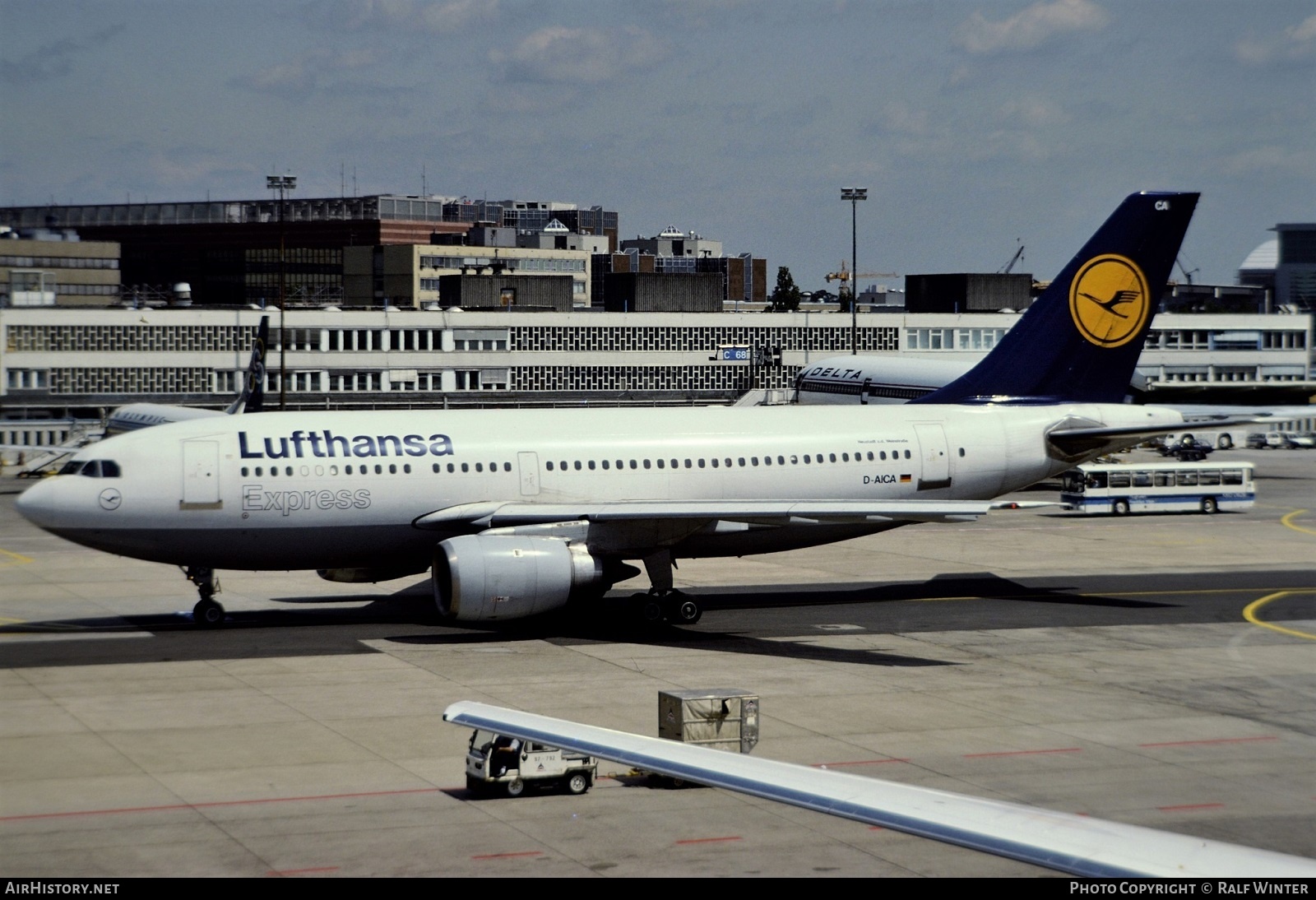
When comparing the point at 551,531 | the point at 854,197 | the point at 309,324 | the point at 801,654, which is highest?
the point at 854,197

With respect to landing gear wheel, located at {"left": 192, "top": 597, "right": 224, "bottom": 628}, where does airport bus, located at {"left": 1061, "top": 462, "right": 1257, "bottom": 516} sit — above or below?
above

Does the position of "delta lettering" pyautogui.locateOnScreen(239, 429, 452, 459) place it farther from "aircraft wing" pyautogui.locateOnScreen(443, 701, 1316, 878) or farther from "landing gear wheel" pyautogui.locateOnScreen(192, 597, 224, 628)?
"aircraft wing" pyautogui.locateOnScreen(443, 701, 1316, 878)

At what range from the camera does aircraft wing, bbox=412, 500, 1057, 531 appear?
35.1m

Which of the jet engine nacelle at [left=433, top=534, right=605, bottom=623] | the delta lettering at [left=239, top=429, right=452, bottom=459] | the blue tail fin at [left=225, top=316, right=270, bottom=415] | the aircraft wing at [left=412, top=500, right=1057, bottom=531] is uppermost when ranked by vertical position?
the blue tail fin at [left=225, top=316, right=270, bottom=415]

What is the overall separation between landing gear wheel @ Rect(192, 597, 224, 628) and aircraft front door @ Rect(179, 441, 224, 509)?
3320mm

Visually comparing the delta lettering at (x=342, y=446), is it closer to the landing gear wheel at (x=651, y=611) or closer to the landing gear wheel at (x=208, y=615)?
the landing gear wheel at (x=208, y=615)

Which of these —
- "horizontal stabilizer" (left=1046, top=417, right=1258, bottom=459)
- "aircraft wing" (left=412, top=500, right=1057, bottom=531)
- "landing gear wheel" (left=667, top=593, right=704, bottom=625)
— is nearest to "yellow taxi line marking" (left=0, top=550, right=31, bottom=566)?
"aircraft wing" (left=412, top=500, right=1057, bottom=531)

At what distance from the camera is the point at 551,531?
3697cm

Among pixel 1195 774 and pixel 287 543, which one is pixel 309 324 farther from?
pixel 1195 774

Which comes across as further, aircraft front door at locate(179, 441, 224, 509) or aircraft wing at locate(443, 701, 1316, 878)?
aircraft front door at locate(179, 441, 224, 509)

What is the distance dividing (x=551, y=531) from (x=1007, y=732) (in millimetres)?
13878

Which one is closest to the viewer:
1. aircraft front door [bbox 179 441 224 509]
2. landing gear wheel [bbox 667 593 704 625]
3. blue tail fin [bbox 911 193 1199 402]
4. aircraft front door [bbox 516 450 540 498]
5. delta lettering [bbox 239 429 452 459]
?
aircraft front door [bbox 179 441 224 509]

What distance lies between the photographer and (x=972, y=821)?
33.5ft
